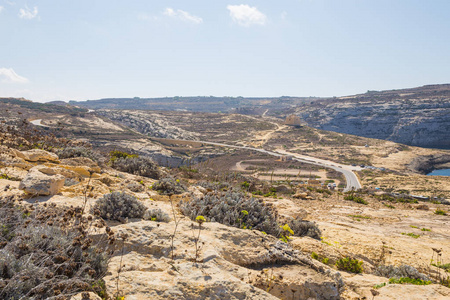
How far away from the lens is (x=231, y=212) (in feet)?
19.5

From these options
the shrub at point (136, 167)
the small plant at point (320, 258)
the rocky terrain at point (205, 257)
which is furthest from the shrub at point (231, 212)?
the shrub at point (136, 167)

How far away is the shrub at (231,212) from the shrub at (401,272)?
2.33 meters

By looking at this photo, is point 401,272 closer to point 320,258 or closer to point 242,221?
point 320,258

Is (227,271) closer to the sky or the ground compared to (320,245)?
closer to the sky

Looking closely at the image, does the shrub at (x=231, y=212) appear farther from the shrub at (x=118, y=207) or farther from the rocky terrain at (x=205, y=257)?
the shrub at (x=118, y=207)

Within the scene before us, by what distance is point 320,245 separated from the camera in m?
6.14

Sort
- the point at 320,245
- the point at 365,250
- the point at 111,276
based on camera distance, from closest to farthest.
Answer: the point at 111,276 < the point at 320,245 < the point at 365,250

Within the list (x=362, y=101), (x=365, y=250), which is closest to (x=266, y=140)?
(x=365, y=250)

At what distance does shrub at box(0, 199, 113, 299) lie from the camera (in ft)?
8.43

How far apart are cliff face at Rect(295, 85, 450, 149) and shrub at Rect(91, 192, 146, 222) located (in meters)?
123

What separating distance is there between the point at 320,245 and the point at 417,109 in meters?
133

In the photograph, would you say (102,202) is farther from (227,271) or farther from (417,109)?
(417,109)

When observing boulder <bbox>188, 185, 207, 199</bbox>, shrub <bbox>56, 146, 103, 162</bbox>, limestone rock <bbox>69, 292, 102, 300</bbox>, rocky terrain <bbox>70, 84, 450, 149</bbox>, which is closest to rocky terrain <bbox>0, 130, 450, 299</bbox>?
limestone rock <bbox>69, 292, 102, 300</bbox>

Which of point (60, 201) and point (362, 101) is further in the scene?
point (362, 101)
